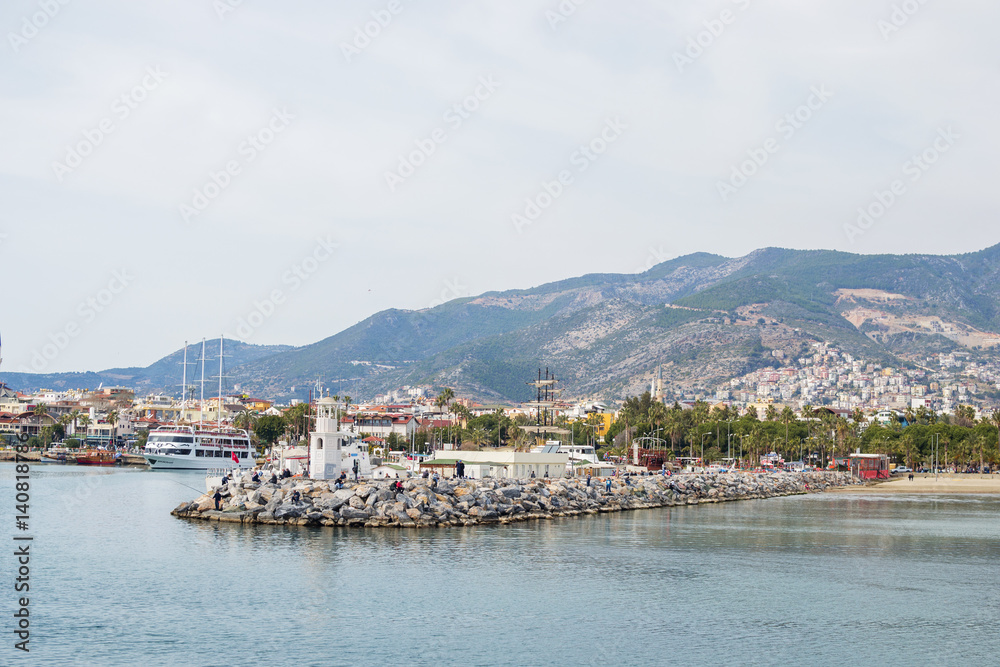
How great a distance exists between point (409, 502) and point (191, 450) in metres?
81.6

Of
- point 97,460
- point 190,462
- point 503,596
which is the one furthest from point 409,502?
point 97,460

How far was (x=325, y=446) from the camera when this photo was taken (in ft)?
191

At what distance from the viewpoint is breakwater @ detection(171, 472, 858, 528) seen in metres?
48.2

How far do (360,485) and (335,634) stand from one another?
27412 mm

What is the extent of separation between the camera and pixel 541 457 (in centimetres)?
7469

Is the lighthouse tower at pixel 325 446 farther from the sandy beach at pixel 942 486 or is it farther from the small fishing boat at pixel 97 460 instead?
the small fishing boat at pixel 97 460

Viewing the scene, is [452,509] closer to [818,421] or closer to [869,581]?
[869,581]

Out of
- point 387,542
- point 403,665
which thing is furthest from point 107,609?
point 387,542

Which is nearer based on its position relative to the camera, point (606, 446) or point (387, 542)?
point (387, 542)

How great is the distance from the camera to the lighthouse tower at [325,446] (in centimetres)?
5788

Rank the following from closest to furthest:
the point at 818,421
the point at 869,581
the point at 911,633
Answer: the point at 911,633 < the point at 869,581 < the point at 818,421

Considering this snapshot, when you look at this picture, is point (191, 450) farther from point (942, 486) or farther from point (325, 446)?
point (942, 486)

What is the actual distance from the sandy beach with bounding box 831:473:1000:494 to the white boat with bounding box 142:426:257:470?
75.4m

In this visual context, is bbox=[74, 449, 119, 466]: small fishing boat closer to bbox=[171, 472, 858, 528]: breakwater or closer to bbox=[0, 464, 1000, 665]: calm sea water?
bbox=[171, 472, 858, 528]: breakwater
